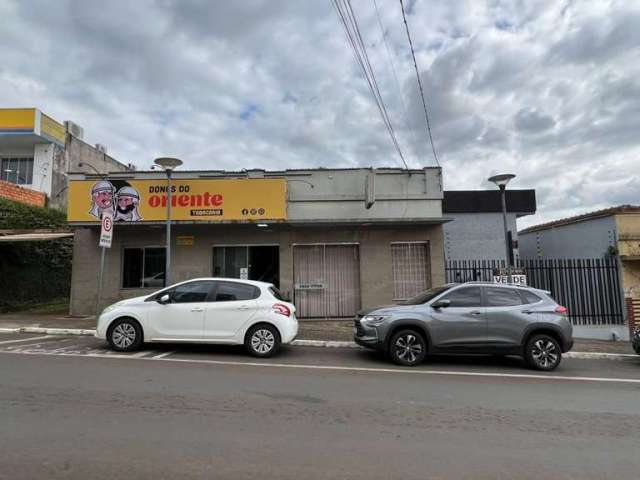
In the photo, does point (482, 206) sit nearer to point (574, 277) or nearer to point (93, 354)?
point (574, 277)

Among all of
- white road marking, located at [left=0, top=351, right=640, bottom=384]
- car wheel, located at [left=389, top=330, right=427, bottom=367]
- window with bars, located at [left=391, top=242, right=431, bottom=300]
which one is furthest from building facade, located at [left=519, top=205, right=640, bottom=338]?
car wheel, located at [left=389, top=330, right=427, bottom=367]

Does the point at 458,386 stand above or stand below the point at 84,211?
below

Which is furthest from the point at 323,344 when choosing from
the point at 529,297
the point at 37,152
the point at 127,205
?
the point at 37,152

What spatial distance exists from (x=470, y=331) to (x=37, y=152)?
32494mm

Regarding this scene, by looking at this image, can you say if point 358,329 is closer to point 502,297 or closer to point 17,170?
point 502,297

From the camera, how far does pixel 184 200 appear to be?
14422 millimetres

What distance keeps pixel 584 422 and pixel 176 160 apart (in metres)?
10.6

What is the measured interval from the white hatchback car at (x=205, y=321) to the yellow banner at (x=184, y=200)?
5123mm

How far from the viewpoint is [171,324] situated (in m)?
9.52

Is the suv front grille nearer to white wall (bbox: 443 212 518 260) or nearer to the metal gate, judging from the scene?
the metal gate

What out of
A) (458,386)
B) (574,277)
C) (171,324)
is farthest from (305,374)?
(574,277)

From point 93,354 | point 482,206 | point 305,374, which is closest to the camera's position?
point 305,374

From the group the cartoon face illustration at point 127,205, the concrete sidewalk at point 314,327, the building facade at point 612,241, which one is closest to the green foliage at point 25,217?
the concrete sidewalk at point 314,327

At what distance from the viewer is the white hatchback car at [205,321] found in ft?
31.0
